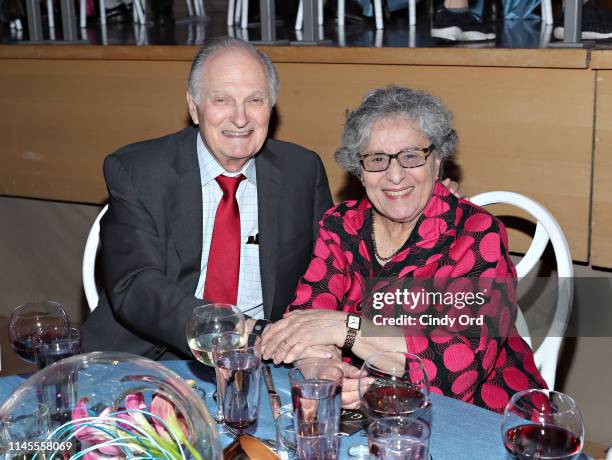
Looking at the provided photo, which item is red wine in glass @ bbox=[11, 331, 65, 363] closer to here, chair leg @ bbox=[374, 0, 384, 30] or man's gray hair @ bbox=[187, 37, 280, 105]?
man's gray hair @ bbox=[187, 37, 280, 105]

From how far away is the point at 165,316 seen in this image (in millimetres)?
2350

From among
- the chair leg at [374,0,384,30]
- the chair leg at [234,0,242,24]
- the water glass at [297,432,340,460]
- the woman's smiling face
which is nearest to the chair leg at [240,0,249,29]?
the chair leg at [234,0,242,24]

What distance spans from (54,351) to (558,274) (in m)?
1.40

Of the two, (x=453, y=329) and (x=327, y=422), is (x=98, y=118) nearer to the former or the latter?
(x=453, y=329)

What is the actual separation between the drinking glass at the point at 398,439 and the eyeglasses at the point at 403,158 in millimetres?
1046

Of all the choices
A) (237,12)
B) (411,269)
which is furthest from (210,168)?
(237,12)

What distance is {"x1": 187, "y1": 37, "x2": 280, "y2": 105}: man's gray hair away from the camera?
98.6 inches

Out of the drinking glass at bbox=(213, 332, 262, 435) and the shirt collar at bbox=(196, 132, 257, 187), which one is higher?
the shirt collar at bbox=(196, 132, 257, 187)

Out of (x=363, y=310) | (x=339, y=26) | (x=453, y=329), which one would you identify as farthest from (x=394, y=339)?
(x=339, y=26)

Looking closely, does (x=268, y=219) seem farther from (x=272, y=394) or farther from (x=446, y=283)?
(x=272, y=394)

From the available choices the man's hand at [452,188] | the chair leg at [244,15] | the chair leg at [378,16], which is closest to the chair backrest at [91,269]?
the man's hand at [452,188]

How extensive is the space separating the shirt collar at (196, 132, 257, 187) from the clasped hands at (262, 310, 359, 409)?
56cm

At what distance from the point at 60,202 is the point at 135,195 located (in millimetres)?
2496

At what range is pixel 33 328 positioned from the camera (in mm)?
1857
